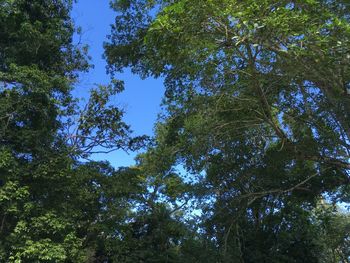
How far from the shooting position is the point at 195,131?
11.3 m

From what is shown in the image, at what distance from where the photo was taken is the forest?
796cm

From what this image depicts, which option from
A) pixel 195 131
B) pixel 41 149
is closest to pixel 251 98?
pixel 195 131

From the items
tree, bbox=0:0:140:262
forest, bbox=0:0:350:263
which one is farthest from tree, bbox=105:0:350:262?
tree, bbox=0:0:140:262

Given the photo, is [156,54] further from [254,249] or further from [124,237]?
[254,249]

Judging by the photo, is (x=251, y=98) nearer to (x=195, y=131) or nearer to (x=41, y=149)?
(x=195, y=131)

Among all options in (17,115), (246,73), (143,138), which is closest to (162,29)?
(246,73)

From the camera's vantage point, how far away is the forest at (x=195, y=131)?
26.1 feet

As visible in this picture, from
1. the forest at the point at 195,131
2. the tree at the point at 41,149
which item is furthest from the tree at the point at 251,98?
the tree at the point at 41,149

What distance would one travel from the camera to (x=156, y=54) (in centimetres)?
1033

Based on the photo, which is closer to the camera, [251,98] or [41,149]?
[251,98]

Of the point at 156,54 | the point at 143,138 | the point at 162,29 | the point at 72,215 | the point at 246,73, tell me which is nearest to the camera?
the point at 162,29

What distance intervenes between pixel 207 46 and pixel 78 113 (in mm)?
9136

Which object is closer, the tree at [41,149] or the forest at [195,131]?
the forest at [195,131]

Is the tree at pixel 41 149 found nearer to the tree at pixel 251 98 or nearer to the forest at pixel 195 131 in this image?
the forest at pixel 195 131
